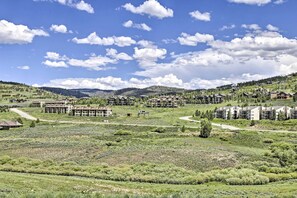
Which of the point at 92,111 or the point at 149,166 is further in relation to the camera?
the point at 92,111

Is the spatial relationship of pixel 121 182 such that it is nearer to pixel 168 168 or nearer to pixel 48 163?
pixel 168 168

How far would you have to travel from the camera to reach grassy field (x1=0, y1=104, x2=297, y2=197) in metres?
33.1

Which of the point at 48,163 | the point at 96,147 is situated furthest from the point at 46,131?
the point at 48,163

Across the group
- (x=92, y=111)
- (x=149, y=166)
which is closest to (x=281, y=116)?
(x=92, y=111)

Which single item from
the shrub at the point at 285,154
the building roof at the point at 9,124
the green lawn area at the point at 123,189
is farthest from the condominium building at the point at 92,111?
the green lawn area at the point at 123,189

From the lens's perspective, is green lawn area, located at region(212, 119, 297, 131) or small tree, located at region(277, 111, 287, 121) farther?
small tree, located at region(277, 111, 287, 121)

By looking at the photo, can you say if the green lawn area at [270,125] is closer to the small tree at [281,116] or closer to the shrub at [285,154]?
the small tree at [281,116]

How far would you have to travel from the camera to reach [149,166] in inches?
1922

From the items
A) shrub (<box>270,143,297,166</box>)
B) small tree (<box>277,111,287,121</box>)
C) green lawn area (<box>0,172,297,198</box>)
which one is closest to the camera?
green lawn area (<box>0,172,297,198</box>)

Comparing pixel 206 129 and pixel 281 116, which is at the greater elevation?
pixel 281 116

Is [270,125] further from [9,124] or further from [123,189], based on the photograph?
[123,189]

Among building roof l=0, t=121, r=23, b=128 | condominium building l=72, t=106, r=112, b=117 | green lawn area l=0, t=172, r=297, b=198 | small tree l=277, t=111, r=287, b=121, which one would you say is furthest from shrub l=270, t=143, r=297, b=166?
condominium building l=72, t=106, r=112, b=117

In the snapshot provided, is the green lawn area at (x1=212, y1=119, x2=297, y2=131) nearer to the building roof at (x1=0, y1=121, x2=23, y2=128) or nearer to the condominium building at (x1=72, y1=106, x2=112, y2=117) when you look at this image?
the condominium building at (x1=72, y1=106, x2=112, y2=117)

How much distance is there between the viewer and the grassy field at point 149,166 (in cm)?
3306
